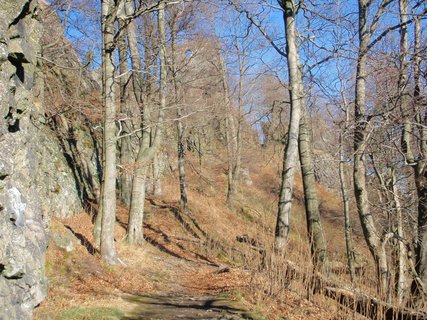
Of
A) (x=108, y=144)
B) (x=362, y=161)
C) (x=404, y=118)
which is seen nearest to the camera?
(x=404, y=118)

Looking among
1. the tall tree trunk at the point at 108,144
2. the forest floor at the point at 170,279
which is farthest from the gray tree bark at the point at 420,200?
the tall tree trunk at the point at 108,144

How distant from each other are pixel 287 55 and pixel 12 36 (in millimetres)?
5569

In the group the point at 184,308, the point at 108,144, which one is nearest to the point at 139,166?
the point at 108,144

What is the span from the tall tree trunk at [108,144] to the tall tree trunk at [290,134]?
12.7ft

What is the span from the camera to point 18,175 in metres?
4.21

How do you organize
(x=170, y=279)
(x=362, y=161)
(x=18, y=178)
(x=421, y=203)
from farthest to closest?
(x=170, y=279) → (x=362, y=161) → (x=421, y=203) → (x=18, y=178)

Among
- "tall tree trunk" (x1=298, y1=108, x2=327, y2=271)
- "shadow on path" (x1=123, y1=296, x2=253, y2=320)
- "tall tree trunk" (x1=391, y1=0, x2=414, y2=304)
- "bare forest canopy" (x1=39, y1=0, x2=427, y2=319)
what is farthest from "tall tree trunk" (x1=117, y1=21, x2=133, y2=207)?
"tall tree trunk" (x1=391, y1=0, x2=414, y2=304)

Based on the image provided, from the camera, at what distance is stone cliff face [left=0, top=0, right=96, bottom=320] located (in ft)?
12.8

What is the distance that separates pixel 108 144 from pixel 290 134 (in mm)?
4096

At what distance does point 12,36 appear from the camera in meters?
4.28

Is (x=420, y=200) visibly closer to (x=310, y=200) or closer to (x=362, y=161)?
(x=362, y=161)

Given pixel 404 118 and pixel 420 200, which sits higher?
pixel 404 118

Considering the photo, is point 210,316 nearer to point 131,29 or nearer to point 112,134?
point 112,134

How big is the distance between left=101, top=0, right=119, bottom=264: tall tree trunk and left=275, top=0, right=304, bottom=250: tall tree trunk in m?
3.87
